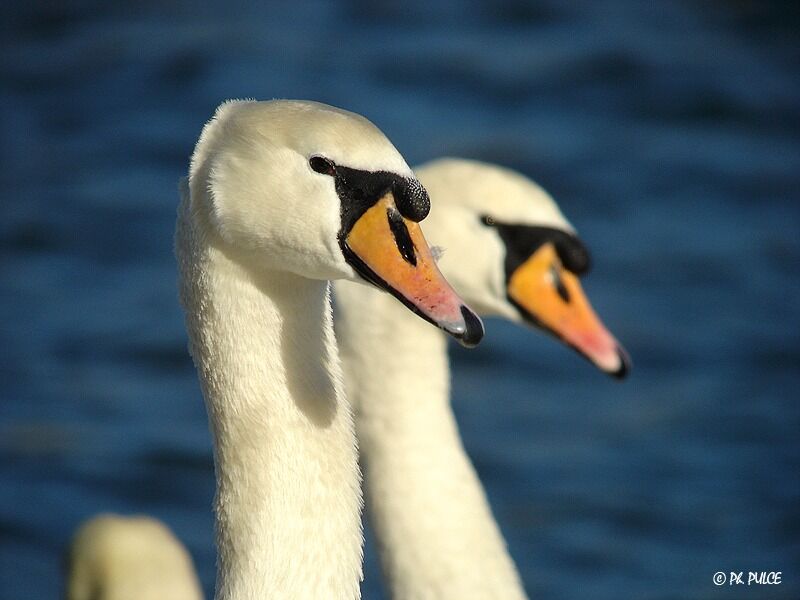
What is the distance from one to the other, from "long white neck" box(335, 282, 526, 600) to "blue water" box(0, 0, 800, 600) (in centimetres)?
336

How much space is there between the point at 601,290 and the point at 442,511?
6421 mm

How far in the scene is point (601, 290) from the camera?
11.4 m

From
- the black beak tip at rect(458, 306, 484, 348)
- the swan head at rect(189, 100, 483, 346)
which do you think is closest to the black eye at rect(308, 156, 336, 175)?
the swan head at rect(189, 100, 483, 346)

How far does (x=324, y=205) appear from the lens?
3258 mm

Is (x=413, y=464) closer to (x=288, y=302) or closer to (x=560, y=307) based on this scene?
(x=560, y=307)

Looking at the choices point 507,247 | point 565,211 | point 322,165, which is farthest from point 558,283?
point 565,211

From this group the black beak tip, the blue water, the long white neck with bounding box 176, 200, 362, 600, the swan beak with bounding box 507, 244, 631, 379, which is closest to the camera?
the black beak tip

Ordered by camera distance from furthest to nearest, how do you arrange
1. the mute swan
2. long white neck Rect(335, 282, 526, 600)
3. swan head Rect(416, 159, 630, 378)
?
1. the mute swan
2. swan head Rect(416, 159, 630, 378)
3. long white neck Rect(335, 282, 526, 600)

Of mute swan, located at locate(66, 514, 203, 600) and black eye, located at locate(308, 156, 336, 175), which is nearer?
black eye, located at locate(308, 156, 336, 175)

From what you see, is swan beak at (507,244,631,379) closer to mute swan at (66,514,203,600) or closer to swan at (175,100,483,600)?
mute swan at (66,514,203,600)

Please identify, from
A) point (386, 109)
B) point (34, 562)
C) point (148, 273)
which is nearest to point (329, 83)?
point (386, 109)

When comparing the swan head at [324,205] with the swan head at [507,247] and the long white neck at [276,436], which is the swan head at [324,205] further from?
the swan head at [507,247]

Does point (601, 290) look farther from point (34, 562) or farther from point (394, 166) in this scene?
point (394, 166)

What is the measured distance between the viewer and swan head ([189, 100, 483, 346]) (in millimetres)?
3250
